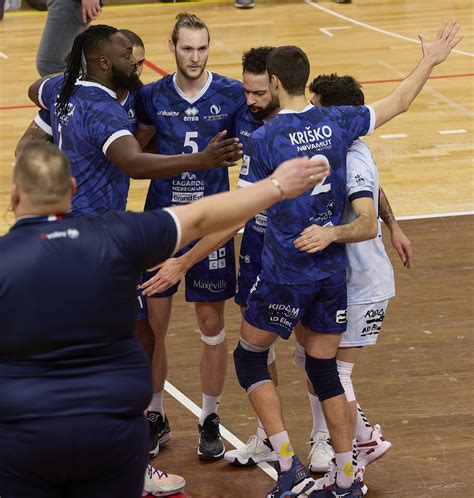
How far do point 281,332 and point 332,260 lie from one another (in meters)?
0.40

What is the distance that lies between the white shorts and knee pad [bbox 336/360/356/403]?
10 cm

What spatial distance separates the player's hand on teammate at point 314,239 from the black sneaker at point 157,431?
1.49 meters

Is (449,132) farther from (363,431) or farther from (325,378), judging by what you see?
(325,378)

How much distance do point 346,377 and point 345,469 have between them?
17.5 inches

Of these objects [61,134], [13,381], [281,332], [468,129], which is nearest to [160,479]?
[281,332]

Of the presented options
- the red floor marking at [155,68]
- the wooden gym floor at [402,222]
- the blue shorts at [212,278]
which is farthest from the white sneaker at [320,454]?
the red floor marking at [155,68]

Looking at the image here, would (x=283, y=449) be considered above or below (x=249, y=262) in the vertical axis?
below

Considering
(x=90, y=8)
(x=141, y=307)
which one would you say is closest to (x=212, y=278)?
(x=141, y=307)

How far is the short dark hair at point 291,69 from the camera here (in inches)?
196

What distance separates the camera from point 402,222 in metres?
9.02

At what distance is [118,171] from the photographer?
5.43 meters

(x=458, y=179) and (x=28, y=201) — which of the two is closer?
(x=28, y=201)

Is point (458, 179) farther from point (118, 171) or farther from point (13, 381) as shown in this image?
point (13, 381)

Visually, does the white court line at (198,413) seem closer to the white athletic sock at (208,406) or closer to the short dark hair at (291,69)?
the white athletic sock at (208,406)
